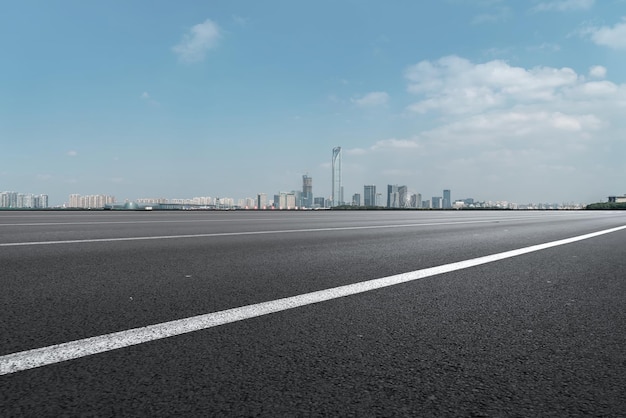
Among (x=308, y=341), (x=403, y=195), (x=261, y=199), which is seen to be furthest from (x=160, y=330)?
(x=403, y=195)

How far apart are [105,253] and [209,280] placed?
9.21ft

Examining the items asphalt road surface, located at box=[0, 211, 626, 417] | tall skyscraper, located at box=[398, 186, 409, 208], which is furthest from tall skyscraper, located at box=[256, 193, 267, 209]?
asphalt road surface, located at box=[0, 211, 626, 417]

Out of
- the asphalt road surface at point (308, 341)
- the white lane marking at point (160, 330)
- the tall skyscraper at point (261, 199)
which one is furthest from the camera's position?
the tall skyscraper at point (261, 199)

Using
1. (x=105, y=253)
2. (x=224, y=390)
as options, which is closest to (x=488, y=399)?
(x=224, y=390)

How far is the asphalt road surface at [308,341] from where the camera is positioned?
6.15ft

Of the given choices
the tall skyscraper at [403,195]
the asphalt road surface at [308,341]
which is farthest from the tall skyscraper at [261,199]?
the asphalt road surface at [308,341]

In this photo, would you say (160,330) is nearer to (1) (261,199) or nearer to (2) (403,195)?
(1) (261,199)

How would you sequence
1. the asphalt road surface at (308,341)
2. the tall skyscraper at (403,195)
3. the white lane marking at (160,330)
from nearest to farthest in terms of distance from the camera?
the asphalt road surface at (308,341), the white lane marking at (160,330), the tall skyscraper at (403,195)

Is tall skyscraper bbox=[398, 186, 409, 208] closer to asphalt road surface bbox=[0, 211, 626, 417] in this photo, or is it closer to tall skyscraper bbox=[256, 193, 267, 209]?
tall skyscraper bbox=[256, 193, 267, 209]

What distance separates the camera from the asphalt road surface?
1873 millimetres

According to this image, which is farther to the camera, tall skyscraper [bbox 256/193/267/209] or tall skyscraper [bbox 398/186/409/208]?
tall skyscraper [bbox 398/186/409/208]

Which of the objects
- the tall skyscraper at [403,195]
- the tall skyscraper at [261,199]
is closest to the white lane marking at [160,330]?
the tall skyscraper at [261,199]

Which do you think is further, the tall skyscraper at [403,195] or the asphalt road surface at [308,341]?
the tall skyscraper at [403,195]

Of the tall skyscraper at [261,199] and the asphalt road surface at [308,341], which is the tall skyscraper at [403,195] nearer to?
the tall skyscraper at [261,199]
